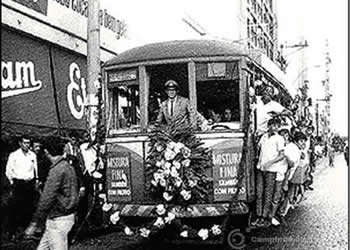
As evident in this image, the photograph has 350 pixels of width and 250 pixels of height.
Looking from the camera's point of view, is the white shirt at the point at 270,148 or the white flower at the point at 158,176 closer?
the white flower at the point at 158,176

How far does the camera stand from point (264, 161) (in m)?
9.29

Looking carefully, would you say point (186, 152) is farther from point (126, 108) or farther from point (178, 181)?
point (126, 108)

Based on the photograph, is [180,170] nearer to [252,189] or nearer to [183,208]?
[183,208]

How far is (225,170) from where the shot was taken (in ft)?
29.2

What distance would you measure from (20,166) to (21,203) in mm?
636

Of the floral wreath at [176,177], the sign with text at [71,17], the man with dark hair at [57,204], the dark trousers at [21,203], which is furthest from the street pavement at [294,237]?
the sign with text at [71,17]

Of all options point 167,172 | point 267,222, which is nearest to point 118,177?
point 167,172

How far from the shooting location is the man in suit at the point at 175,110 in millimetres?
9109

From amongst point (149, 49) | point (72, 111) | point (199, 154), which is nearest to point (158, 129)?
point (199, 154)

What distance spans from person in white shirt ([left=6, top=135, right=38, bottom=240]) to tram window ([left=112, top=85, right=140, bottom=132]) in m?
1.45

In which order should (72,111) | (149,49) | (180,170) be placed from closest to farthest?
1. (180,170)
2. (149,49)
3. (72,111)

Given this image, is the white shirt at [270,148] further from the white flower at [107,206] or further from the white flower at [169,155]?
the white flower at [107,206]

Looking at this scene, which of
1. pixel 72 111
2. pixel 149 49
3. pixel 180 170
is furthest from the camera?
pixel 72 111

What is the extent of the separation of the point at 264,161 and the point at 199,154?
0.98 meters
